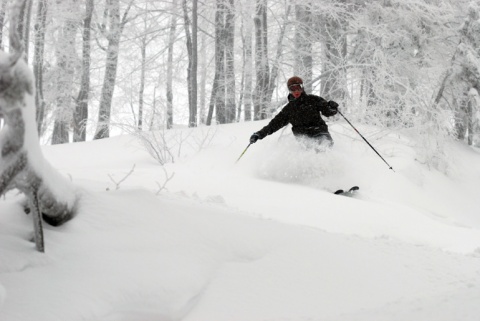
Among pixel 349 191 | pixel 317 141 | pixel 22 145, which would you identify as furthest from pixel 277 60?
pixel 22 145

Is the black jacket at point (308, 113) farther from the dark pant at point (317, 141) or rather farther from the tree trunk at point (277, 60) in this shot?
the tree trunk at point (277, 60)

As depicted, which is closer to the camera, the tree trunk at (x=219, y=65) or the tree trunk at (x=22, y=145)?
the tree trunk at (x=22, y=145)

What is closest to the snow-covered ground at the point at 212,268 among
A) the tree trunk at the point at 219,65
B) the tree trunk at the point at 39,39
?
the tree trunk at the point at 219,65

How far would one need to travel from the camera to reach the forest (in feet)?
37.7

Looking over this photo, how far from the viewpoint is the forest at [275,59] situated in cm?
1148

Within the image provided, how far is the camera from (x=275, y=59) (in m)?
15.6

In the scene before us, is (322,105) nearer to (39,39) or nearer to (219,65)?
(219,65)

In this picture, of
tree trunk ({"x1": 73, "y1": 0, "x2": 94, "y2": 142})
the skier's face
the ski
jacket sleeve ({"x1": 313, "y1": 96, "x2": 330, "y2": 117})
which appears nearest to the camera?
the ski

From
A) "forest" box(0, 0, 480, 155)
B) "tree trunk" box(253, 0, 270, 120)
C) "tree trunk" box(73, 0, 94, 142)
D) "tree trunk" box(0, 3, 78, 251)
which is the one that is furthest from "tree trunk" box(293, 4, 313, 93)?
"tree trunk" box(0, 3, 78, 251)

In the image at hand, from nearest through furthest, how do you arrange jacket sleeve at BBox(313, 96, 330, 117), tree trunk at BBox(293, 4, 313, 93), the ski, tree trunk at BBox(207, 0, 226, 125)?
the ski → jacket sleeve at BBox(313, 96, 330, 117) → tree trunk at BBox(293, 4, 313, 93) → tree trunk at BBox(207, 0, 226, 125)

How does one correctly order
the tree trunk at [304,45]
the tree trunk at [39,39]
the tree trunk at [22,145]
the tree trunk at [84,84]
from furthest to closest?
the tree trunk at [84,84], the tree trunk at [39,39], the tree trunk at [304,45], the tree trunk at [22,145]

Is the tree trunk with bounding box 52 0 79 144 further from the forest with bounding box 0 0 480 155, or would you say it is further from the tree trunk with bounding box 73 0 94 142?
the tree trunk with bounding box 73 0 94 142

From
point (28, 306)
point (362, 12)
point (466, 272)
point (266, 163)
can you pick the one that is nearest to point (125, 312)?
point (28, 306)

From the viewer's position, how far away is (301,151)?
7.87 meters
